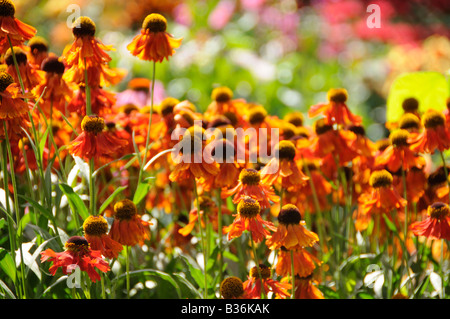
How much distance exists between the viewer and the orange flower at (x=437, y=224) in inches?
39.7

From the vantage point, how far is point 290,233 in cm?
89

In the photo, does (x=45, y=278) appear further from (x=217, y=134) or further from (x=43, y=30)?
(x=43, y=30)

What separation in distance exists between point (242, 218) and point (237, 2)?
4.04 meters

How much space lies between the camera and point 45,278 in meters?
1.05

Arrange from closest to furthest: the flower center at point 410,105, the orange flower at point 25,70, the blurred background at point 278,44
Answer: the orange flower at point 25,70 → the flower center at point 410,105 → the blurred background at point 278,44

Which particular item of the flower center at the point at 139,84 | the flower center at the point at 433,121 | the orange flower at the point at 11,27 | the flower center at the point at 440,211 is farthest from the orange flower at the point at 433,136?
the flower center at the point at 139,84

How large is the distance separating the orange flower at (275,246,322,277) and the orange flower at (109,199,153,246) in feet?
0.69

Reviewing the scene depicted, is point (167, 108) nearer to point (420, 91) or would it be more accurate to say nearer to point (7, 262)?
point (7, 262)

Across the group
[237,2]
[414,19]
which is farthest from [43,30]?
[414,19]

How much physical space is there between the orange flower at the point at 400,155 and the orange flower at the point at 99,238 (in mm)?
544

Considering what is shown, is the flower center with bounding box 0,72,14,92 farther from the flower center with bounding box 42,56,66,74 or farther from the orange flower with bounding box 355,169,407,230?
the orange flower with bounding box 355,169,407,230

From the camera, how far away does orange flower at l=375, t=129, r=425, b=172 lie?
3.73 ft

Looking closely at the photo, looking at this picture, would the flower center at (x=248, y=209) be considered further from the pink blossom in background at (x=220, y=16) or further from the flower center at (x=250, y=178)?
the pink blossom in background at (x=220, y=16)

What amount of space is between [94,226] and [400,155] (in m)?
0.59
